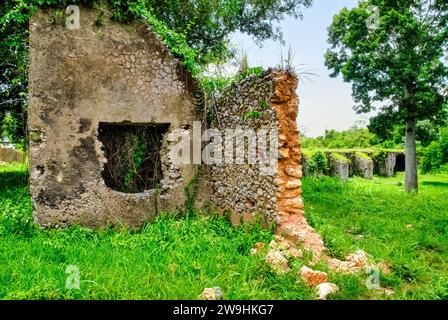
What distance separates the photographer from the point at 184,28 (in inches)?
466

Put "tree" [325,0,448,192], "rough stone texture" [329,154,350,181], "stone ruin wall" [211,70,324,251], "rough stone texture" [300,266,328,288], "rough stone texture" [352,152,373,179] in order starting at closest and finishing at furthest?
"rough stone texture" [300,266,328,288] → "stone ruin wall" [211,70,324,251] → "tree" [325,0,448,192] → "rough stone texture" [329,154,350,181] → "rough stone texture" [352,152,373,179]

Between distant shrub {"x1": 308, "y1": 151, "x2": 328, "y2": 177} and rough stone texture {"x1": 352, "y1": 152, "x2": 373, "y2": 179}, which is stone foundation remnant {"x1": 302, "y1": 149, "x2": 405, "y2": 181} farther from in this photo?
distant shrub {"x1": 308, "y1": 151, "x2": 328, "y2": 177}

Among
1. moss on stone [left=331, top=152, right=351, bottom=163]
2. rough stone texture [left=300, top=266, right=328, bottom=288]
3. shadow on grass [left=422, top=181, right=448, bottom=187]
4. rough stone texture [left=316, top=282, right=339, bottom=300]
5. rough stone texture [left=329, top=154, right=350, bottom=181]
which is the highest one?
moss on stone [left=331, top=152, right=351, bottom=163]

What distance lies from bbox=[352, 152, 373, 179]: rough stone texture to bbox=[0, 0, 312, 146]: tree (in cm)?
879

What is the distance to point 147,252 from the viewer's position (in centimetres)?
571

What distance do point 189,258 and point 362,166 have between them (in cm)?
1618

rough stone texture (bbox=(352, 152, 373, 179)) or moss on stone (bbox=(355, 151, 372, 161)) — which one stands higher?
moss on stone (bbox=(355, 151, 372, 161))

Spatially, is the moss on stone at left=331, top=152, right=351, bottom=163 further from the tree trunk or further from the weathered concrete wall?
the weathered concrete wall

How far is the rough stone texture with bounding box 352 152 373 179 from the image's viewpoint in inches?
773

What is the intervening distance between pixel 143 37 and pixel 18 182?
261 inches

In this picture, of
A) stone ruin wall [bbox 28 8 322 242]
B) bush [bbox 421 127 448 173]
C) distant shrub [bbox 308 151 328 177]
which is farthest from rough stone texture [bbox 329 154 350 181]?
stone ruin wall [bbox 28 8 322 242]

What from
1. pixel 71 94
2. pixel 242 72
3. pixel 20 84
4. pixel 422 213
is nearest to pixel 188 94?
pixel 242 72

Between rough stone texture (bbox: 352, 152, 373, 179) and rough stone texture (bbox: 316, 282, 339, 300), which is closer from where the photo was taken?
rough stone texture (bbox: 316, 282, 339, 300)

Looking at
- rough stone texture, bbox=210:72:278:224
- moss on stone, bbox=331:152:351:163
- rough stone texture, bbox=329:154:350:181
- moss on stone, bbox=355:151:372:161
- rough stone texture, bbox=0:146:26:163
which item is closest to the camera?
rough stone texture, bbox=210:72:278:224
